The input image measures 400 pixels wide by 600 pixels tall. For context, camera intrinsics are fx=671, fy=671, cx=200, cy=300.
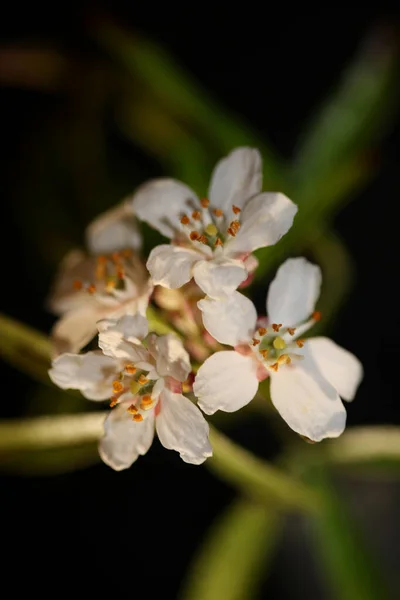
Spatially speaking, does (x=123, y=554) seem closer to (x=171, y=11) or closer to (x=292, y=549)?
(x=292, y=549)

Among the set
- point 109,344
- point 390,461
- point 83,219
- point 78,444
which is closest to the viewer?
point 109,344

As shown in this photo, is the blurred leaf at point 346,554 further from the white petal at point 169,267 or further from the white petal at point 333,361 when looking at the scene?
the white petal at point 169,267

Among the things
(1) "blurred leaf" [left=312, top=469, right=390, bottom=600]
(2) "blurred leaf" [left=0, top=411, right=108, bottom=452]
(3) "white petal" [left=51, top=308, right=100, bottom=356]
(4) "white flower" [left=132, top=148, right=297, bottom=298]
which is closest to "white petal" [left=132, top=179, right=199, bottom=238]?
(4) "white flower" [left=132, top=148, right=297, bottom=298]

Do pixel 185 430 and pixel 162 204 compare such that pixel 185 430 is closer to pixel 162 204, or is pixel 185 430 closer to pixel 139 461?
pixel 162 204

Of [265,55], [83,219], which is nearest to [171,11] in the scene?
[265,55]

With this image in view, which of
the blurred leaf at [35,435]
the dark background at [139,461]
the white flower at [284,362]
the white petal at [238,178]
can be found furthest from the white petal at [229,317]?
the dark background at [139,461]

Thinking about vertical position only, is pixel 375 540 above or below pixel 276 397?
below

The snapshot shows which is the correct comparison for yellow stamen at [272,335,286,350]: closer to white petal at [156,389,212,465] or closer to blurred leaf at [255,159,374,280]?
white petal at [156,389,212,465]
